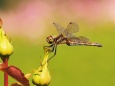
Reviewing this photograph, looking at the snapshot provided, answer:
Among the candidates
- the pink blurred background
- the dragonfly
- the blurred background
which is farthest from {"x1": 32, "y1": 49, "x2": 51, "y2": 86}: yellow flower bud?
the pink blurred background

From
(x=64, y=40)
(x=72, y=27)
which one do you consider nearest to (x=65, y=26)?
(x=72, y=27)

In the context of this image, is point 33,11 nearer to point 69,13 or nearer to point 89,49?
point 69,13

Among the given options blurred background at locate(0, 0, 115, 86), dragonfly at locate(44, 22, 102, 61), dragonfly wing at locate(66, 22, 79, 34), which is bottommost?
blurred background at locate(0, 0, 115, 86)

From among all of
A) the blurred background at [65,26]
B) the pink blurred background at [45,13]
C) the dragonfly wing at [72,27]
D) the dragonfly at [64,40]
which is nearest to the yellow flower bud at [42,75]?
the dragonfly at [64,40]

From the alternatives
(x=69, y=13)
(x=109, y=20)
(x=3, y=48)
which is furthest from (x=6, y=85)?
(x=69, y=13)

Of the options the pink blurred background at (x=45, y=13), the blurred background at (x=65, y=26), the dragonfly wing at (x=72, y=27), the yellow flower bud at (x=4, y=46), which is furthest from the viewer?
the pink blurred background at (x=45, y=13)

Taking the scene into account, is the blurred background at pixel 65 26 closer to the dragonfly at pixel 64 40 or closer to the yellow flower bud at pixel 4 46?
the dragonfly at pixel 64 40

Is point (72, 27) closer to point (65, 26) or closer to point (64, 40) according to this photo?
point (64, 40)

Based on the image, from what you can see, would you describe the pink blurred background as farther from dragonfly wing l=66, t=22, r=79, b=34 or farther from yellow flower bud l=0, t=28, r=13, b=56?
yellow flower bud l=0, t=28, r=13, b=56
